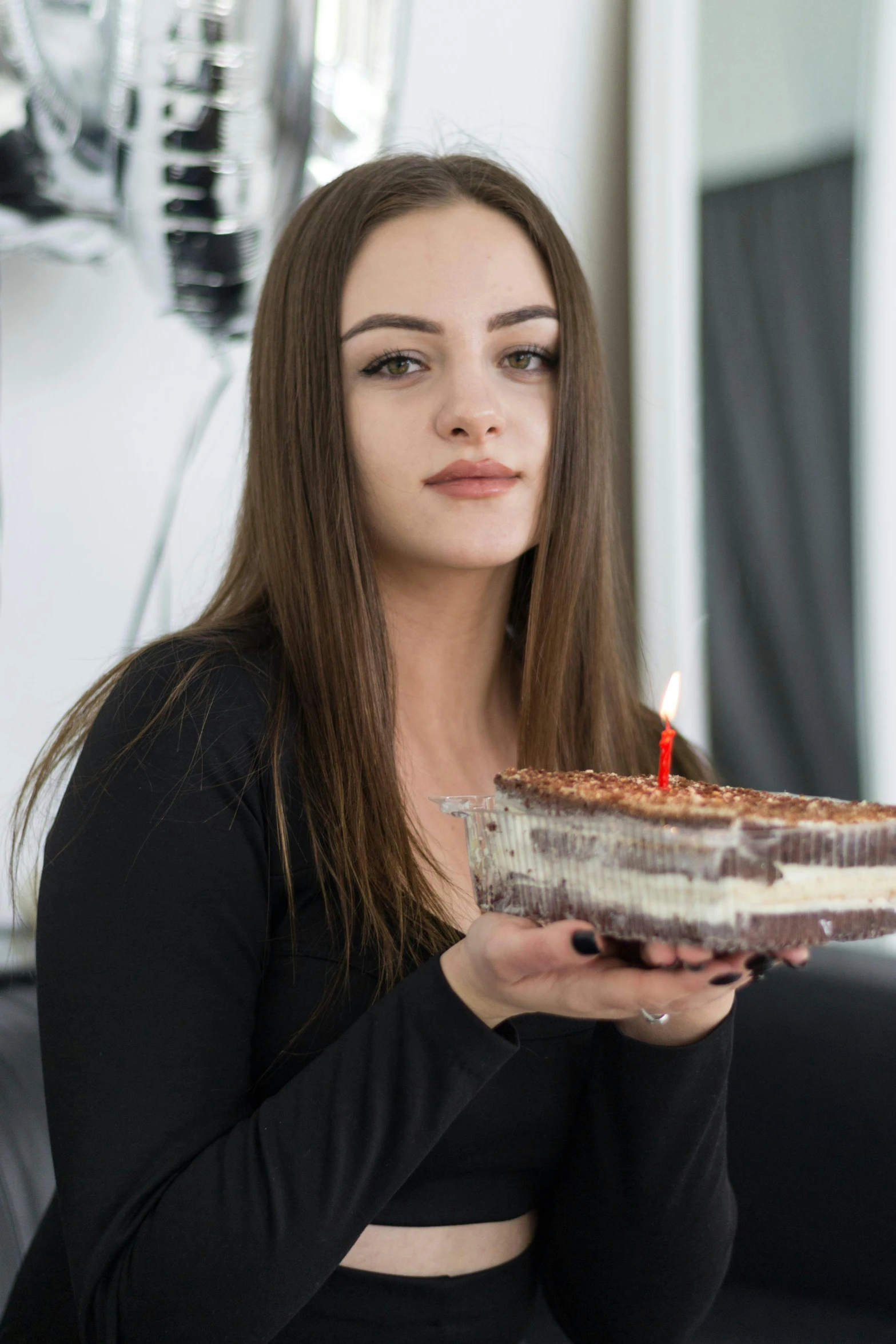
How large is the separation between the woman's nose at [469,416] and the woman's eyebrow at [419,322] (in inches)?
2.2

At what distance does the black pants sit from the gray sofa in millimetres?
296

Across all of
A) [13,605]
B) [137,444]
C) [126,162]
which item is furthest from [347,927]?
[126,162]

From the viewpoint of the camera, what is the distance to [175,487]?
1224 mm

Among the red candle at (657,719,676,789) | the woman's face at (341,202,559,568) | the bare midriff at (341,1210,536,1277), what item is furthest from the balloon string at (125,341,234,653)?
the red candle at (657,719,676,789)

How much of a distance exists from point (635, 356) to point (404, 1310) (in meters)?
1.46

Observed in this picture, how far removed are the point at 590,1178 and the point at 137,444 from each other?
0.82 meters

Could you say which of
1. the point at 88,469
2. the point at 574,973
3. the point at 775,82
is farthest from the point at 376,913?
the point at 775,82

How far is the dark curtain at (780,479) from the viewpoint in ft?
5.74

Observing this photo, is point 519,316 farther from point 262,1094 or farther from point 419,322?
point 262,1094

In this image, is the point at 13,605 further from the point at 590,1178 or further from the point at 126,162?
the point at 590,1178

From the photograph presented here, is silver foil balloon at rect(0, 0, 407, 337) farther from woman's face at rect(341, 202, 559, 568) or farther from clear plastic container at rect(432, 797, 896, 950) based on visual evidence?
clear plastic container at rect(432, 797, 896, 950)

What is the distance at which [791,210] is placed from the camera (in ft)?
5.81

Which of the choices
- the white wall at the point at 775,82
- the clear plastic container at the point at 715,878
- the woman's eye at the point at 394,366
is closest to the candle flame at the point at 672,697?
the clear plastic container at the point at 715,878

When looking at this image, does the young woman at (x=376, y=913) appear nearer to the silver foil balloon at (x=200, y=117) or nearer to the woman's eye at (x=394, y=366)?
the woman's eye at (x=394, y=366)
